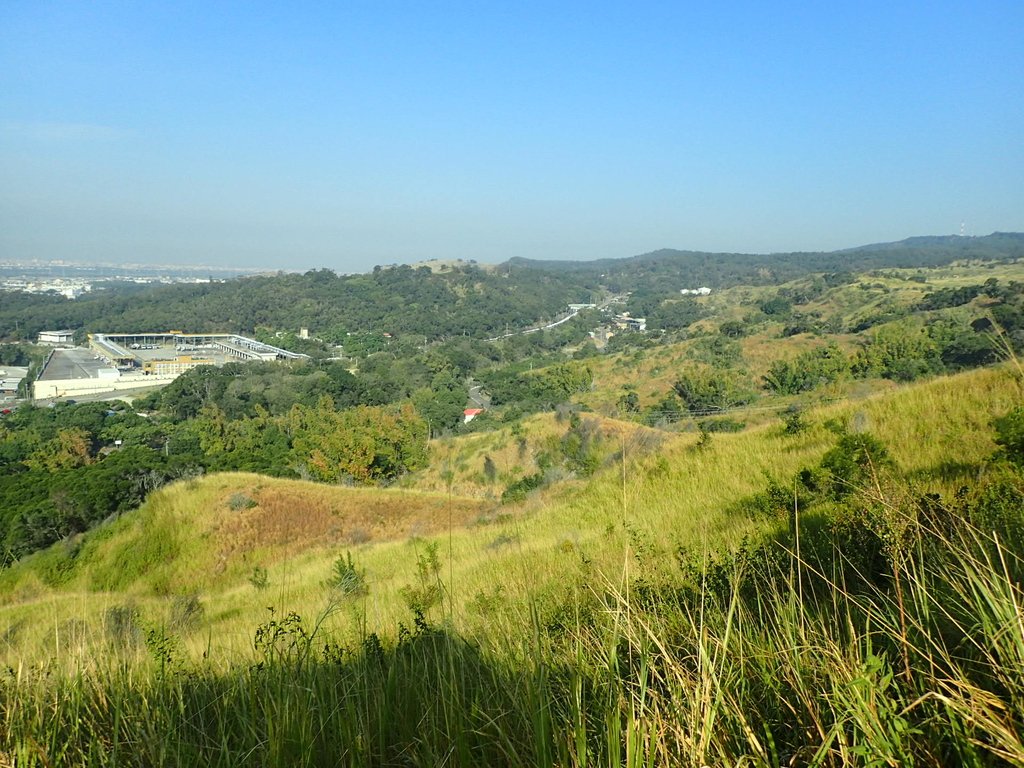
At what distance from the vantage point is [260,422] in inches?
1945

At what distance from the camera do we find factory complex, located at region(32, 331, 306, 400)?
6178 centimetres

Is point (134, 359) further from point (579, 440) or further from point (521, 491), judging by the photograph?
point (521, 491)

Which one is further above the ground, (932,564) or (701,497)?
(932,564)

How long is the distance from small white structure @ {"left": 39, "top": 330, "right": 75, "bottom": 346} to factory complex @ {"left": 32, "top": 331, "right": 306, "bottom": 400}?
109 inches

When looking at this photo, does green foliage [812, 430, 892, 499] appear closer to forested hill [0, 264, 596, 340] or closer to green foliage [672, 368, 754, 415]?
green foliage [672, 368, 754, 415]

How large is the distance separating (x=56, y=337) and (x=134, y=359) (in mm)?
20852

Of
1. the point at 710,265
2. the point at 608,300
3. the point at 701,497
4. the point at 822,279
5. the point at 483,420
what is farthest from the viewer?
the point at 710,265

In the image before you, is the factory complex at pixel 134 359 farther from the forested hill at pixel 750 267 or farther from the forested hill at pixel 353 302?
the forested hill at pixel 750 267

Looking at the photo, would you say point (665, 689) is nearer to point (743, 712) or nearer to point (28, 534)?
point (743, 712)

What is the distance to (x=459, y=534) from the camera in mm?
10734

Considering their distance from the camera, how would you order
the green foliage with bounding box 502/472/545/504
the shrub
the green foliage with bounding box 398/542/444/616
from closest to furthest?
1. the green foliage with bounding box 398/542/444/616
2. the shrub
3. the green foliage with bounding box 502/472/545/504

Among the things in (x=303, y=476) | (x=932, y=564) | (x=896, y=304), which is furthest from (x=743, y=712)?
(x=896, y=304)

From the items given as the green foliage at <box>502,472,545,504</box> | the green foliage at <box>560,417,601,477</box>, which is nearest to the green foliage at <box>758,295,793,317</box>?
the green foliage at <box>560,417,601,477</box>

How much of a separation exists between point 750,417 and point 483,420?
2887 cm
